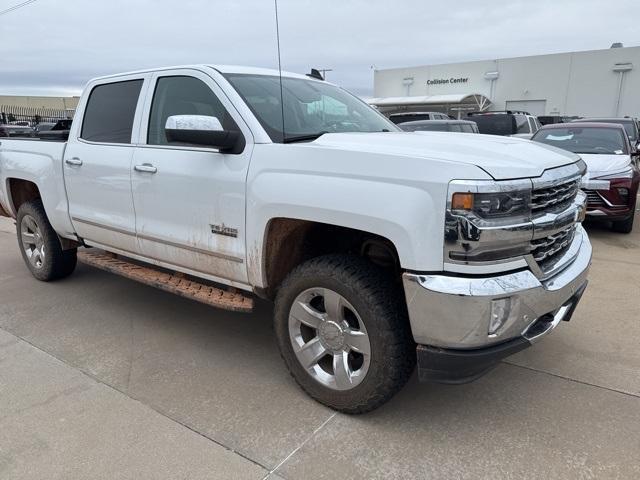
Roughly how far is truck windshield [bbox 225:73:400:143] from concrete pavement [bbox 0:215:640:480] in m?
1.61

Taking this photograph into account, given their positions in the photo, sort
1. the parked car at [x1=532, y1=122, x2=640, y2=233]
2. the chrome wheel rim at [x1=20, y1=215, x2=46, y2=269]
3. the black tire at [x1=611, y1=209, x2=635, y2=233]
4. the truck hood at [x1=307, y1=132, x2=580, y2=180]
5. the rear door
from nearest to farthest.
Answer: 1. the truck hood at [x1=307, y1=132, x2=580, y2=180]
2. the rear door
3. the chrome wheel rim at [x1=20, y1=215, x2=46, y2=269]
4. the parked car at [x1=532, y1=122, x2=640, y2=233]
5. the black tire at [x1=611, y1=209, x2=635, y2=233]

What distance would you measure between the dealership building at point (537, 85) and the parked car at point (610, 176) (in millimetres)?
28486

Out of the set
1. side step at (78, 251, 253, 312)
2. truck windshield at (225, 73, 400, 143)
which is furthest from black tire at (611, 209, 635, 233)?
side step at (78, 251, 253, 312)

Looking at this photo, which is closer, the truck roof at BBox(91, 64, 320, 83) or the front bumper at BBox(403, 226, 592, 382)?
the front bumper at BBox(403, 226, 592, 382)

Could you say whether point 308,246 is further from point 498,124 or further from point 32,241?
point 498,124

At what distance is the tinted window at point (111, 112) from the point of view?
13.2 feet

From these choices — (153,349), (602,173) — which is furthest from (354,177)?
(602,173)

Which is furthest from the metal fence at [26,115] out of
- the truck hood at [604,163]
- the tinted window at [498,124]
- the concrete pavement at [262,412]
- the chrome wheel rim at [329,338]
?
the chrome wheel rim at [329,338]

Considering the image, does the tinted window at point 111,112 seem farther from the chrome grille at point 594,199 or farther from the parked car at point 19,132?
the chrome grille at point 594,199

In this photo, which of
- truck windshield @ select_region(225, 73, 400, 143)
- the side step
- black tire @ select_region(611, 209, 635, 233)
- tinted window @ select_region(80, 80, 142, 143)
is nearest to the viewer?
truck windshield @ select_region(225, 73, 400, 143)

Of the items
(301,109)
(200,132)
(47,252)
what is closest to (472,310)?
(200,132)

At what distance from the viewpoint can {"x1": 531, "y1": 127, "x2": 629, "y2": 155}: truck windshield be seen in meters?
8.02

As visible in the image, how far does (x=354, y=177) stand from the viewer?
2.56m

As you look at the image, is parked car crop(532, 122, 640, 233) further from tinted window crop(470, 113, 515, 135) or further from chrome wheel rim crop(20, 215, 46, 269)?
chrome wheel rim crop(20, 215, 46, 269)
